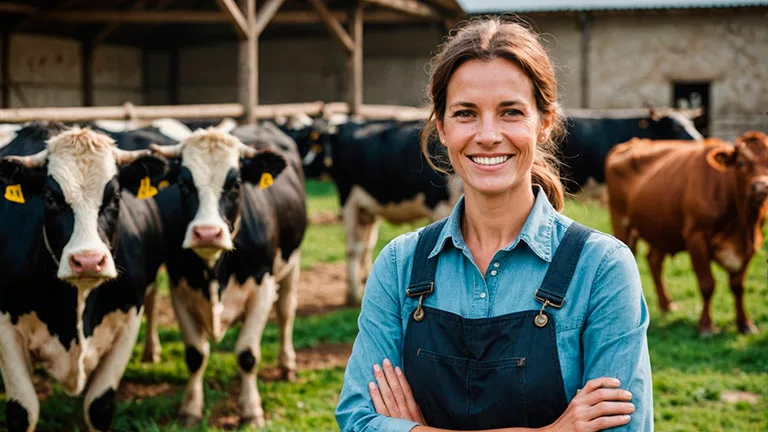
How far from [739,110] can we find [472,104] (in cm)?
1754

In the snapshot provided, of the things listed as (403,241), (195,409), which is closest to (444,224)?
(403,241)

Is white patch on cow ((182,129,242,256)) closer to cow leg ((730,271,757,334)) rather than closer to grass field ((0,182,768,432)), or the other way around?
grass field ((0,182,768,432))

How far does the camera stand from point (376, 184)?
28.3 feet

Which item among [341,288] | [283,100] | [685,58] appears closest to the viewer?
[341,288]

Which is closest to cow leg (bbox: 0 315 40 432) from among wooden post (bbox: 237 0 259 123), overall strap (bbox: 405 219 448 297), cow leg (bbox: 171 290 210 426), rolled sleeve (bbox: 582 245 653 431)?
cow leg (bbox: 171 290 210 426)

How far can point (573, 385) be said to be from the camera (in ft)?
5.95

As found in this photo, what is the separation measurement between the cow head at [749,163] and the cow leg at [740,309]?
0.71 m

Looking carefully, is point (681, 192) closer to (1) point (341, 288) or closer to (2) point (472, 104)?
(1) point (341, 288)

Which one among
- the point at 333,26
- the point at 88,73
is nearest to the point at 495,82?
the point at 333,26

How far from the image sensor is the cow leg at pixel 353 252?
8.30 m

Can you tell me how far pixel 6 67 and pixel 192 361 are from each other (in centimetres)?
1396

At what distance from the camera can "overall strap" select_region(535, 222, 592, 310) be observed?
5.89 feet

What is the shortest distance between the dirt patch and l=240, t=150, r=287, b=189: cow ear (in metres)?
2.51

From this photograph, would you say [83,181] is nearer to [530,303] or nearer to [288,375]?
[288,375]
